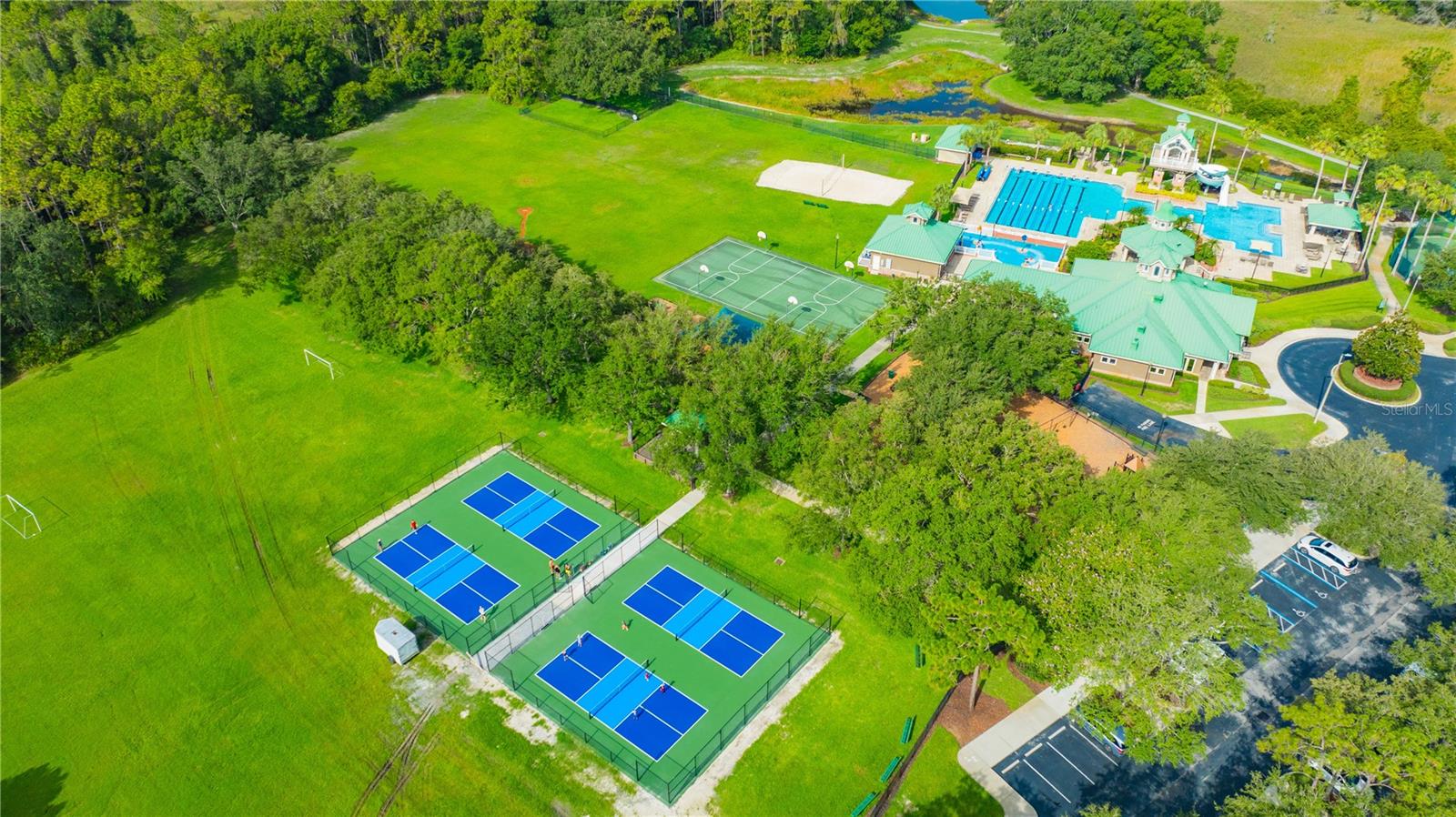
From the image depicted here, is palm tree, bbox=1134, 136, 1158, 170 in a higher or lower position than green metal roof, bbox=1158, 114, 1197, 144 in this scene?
lower

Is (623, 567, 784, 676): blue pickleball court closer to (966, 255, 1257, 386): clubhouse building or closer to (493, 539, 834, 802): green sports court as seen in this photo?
(493, 539, 834, 802): green sports court

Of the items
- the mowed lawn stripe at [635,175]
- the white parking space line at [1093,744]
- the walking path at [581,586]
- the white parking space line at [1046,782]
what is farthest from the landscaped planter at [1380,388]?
the walking path at [581,586]

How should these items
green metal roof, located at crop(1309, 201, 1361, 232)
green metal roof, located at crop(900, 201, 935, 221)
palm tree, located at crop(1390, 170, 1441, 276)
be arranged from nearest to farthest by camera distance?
palm tree, located at crop(1390, 170, 1441, 276)
green metal roof, located at crop(900, 201, 935, 221)
green metal roof, located at crop(1309, 201, 1361, 232)

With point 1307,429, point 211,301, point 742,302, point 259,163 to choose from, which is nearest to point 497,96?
point 259,163

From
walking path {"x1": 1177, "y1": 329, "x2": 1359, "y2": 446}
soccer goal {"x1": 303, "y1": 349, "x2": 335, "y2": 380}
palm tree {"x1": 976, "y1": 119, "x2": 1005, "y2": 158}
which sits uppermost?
palm tree {"x1": 976, "y1": 119, "x2": 1005, "y2": 158}


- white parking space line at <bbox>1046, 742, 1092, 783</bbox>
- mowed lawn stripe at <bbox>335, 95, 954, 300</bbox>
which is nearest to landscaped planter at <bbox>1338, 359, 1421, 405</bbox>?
mowed lawn stripe at <bbox>335, 95, 954, 300</bbox>

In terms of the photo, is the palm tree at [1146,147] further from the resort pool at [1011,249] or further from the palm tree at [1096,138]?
the resort pool at [1011,249]
